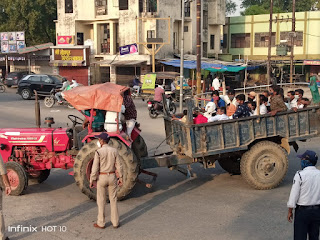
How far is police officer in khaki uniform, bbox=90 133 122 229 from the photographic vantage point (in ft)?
21.3

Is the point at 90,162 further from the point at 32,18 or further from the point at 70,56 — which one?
the point at 32,18

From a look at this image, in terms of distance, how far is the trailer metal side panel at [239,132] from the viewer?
795 cm

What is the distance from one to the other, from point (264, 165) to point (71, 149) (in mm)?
3834

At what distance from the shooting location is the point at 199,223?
6.72 metres

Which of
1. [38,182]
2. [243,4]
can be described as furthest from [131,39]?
[243,4]

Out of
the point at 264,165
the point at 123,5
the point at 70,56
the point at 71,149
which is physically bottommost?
the point at 264,165

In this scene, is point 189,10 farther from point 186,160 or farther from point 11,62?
point 186,160

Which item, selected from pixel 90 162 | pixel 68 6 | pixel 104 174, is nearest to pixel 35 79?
pixel 68 6

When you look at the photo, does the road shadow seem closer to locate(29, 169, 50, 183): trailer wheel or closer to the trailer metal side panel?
the trailer metal side panel

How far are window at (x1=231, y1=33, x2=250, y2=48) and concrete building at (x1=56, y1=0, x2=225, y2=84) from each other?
5.34 meters

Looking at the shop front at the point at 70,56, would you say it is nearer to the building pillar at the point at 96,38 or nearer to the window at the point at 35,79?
the building pillar at the point at 96,38

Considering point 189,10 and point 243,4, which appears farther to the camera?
point 243,4

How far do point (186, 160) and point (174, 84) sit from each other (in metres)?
17.5

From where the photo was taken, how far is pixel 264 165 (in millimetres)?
8320
